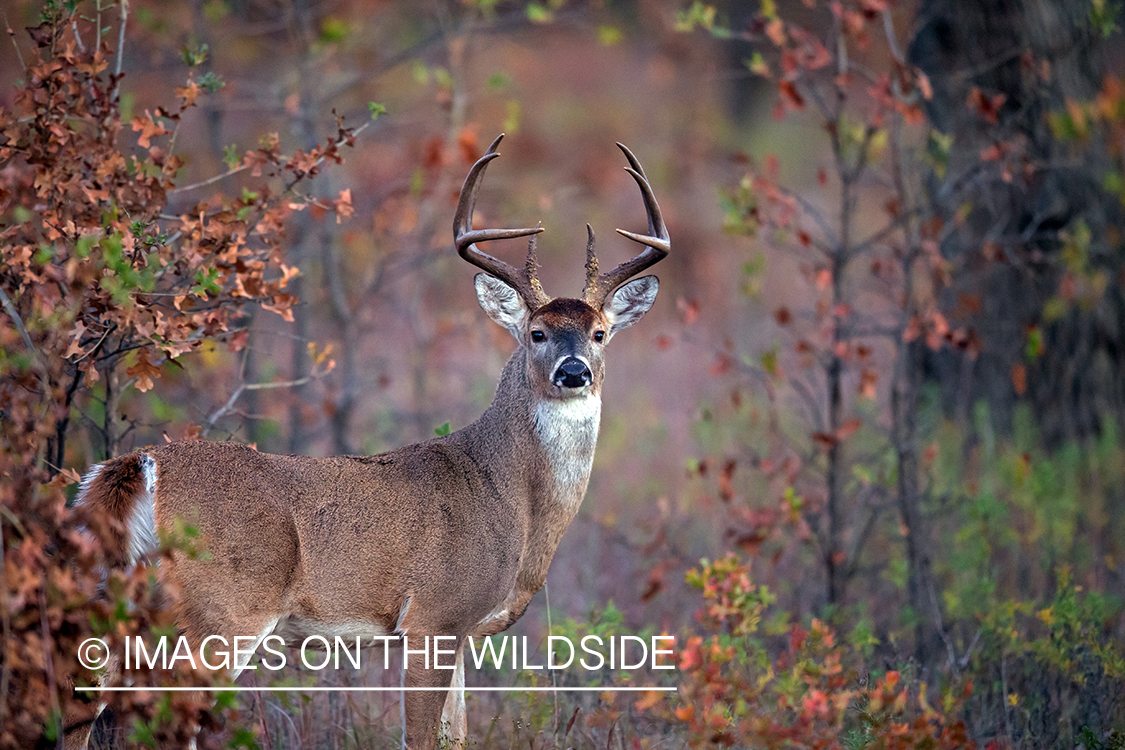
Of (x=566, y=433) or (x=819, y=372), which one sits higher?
(x=819, y=372)

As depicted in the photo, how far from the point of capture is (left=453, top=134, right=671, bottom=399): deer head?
4676 mm

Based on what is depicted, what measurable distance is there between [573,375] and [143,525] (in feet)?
5.80

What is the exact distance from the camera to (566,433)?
4863mm

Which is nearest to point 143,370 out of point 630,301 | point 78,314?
point 78,314

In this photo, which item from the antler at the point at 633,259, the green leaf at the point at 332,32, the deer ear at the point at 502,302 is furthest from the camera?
the green leaf at the point at 332,32

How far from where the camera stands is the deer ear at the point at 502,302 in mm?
5109

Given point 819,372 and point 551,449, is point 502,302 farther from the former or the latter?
point 819,372

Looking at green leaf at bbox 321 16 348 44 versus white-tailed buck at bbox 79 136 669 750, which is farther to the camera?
green leaf at bbox 321 16 348 44

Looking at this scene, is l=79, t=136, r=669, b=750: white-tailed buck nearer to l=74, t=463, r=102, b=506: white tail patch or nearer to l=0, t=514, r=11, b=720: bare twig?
l=74, t=463, r=102, b=506: white tail patch

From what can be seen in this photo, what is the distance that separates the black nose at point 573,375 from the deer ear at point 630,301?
68cm

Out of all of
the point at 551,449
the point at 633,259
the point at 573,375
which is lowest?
the point at 551,449

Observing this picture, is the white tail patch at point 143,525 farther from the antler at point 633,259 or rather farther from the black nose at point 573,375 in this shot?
the antler at point 633,259

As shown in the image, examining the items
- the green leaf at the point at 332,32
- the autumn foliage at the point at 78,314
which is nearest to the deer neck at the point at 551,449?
the autumn foliage at the point at 78,314

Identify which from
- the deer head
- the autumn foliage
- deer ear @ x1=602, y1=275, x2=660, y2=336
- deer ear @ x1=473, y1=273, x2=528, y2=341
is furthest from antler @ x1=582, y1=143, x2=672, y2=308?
the autumn foliage
